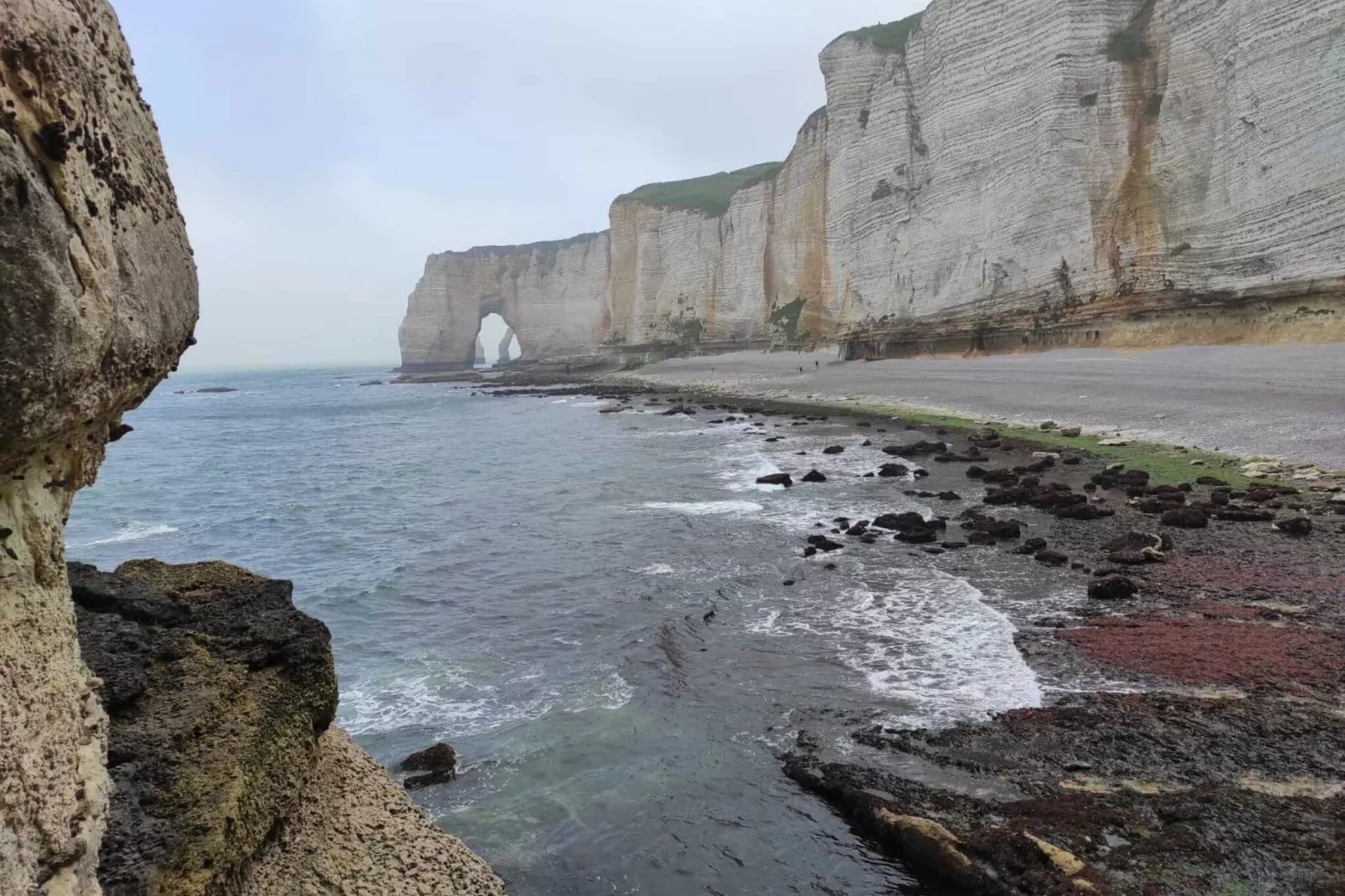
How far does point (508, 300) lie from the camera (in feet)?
337

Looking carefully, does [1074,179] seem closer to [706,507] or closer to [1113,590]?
[706,507]

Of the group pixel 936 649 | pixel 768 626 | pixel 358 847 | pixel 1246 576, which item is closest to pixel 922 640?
pixel 936 649

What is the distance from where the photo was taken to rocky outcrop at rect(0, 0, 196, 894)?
1.83m

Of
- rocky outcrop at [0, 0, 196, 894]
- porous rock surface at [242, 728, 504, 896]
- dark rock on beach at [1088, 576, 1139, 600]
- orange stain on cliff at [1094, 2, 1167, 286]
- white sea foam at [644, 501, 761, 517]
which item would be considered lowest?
white sea foam at [644, 501, 761, 517]

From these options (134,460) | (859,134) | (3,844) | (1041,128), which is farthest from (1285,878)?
(859,134)

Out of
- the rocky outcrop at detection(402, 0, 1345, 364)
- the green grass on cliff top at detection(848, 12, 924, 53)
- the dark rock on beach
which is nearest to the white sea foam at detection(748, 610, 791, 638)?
the dark rock on beach

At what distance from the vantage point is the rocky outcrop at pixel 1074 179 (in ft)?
75.7

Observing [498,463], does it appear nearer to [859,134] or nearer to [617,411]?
[617,411]

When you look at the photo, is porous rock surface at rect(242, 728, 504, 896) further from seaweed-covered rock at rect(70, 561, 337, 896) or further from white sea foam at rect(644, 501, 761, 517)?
white sea foam at rect(644, 501, 761, 517)

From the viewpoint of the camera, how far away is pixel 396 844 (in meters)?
3.18

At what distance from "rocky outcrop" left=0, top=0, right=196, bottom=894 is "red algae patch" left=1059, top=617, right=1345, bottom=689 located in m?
7.51

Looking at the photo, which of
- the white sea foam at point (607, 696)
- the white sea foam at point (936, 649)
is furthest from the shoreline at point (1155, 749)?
the white sea foam at point (607, 696)

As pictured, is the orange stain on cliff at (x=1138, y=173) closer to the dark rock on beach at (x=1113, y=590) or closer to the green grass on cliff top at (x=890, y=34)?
the green grass on cliff top at (x=890, y=34)

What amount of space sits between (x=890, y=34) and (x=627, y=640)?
45.9 meters
